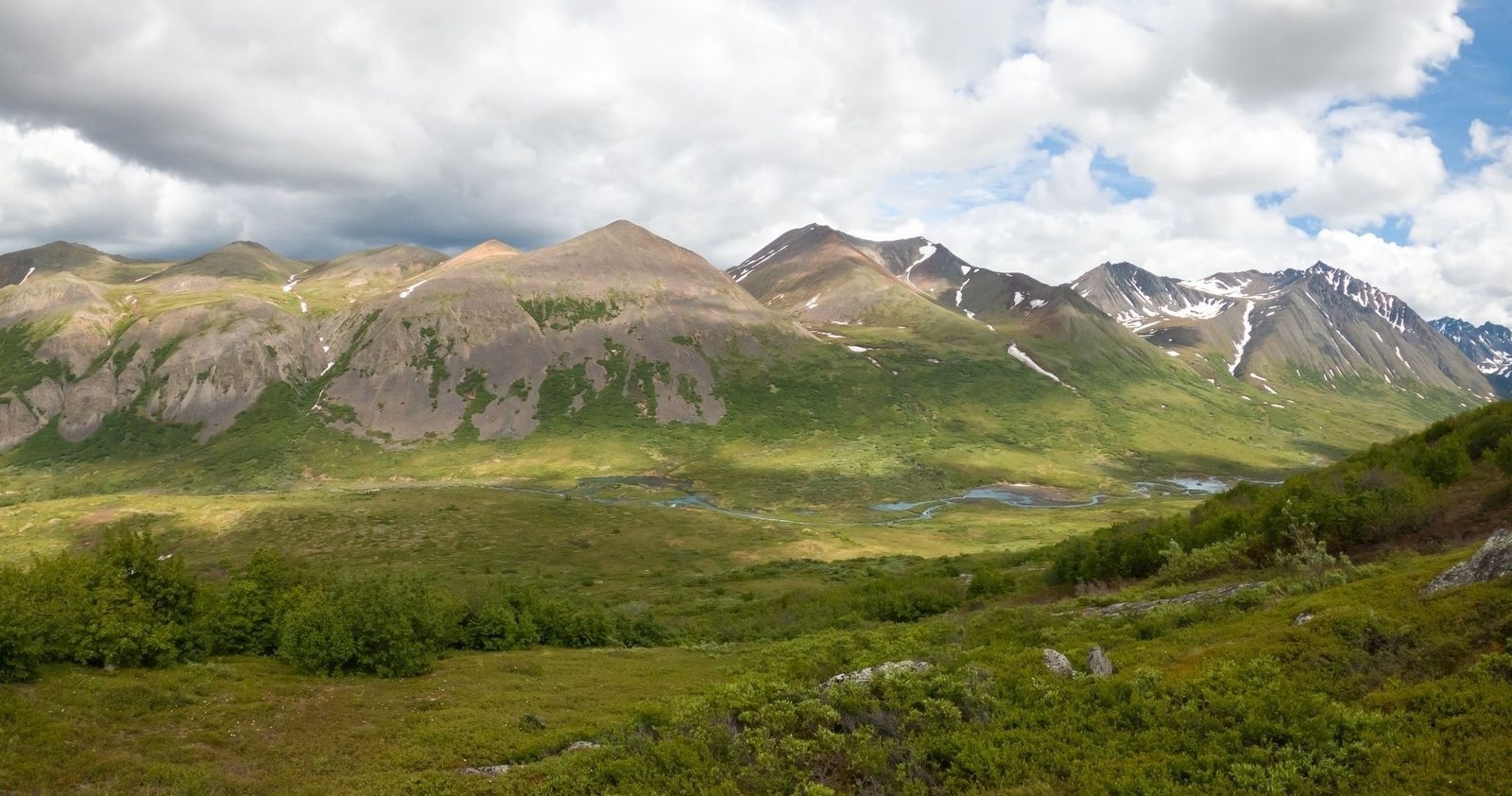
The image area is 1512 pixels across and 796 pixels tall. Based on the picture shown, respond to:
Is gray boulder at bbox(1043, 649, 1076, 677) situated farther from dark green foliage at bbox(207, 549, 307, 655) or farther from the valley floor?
dark green foliage at bbox(207, 549, 307, 655)

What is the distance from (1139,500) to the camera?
486 ft

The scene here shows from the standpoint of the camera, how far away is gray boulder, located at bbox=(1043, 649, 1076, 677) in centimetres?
1917

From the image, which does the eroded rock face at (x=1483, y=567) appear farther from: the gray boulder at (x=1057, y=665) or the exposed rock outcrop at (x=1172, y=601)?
the gray boulder at (x=1057, y=665)

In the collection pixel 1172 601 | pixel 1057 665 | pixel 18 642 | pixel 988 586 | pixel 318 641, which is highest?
pixel 1057 665

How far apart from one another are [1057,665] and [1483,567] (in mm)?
11246

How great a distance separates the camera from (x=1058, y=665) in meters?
19.7

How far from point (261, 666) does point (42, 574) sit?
31.0 feet

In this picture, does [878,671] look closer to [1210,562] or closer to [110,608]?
[1210,562]

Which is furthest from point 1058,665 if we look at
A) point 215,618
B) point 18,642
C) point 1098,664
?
point 215,618

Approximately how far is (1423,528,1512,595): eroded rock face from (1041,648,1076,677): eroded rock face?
9858mm

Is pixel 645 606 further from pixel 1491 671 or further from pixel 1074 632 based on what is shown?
pixel 1491 671

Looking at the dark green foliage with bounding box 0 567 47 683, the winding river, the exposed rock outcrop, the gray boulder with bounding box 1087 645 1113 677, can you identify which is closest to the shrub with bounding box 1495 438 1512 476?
the exposed rock outcrop

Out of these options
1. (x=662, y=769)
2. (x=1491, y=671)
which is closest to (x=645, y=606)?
(x=662, y=769)

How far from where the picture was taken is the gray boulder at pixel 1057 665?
62.9ft
